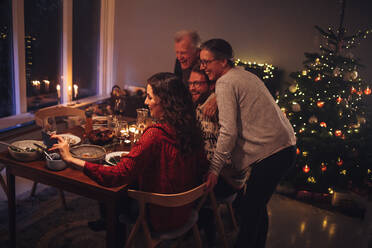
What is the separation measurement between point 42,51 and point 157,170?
9.48ft

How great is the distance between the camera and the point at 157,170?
1.55 m

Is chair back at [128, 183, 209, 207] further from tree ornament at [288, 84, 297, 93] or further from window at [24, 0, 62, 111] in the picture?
window at [24, 0, 62, 111]

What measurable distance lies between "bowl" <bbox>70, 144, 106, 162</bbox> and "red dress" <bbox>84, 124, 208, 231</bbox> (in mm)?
247

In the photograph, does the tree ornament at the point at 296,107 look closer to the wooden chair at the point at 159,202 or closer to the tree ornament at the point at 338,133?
the tree ornament at the point at 338,133

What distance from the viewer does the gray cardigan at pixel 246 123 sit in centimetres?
169

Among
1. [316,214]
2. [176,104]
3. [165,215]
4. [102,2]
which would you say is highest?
[102,2]

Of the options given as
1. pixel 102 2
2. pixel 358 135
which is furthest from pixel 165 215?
pixel 102 2

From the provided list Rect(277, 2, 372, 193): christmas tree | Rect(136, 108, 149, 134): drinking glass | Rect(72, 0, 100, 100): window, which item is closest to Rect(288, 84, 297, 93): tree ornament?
Rect(277, 2, 372, 193): christmas tree

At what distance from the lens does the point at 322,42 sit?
4.32 m

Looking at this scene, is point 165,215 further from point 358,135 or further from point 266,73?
point 266,73

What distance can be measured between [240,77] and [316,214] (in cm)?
193

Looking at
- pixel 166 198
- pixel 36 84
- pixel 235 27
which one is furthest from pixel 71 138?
pixel 235 27

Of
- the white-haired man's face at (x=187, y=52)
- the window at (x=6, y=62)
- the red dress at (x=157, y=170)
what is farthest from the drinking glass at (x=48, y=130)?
the window at (x=6, y=62)

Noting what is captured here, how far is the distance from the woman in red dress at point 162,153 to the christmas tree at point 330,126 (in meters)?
1.92
